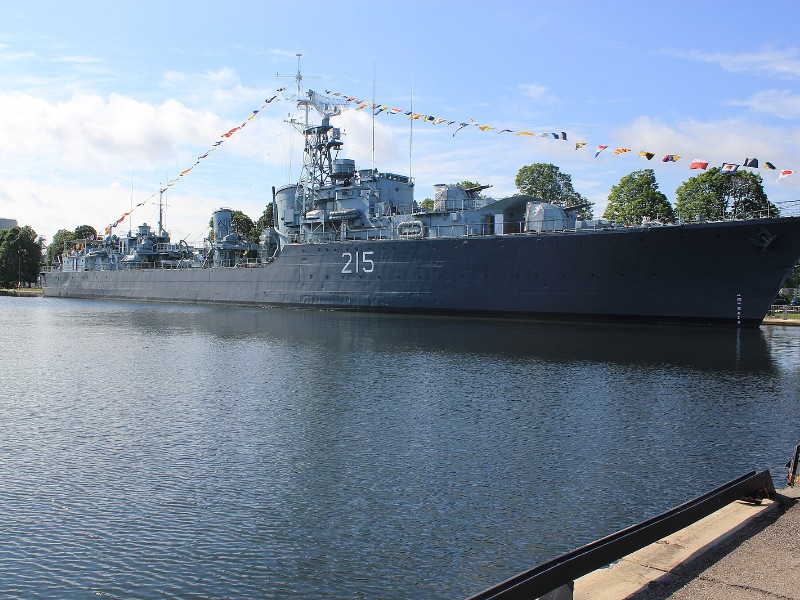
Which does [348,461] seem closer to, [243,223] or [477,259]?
[477,259]

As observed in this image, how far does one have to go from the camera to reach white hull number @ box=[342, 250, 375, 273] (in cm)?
3741

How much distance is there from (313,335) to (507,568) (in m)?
21.9

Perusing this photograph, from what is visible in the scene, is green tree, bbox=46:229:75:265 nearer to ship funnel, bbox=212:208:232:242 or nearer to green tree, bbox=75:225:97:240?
green tree, bbox=75:225:97:240

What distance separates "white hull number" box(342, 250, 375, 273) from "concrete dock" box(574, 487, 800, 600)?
32.0 metres

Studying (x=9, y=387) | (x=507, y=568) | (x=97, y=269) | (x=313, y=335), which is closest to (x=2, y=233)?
(x=97, y=269)

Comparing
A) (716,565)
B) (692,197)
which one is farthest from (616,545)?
(692,197)

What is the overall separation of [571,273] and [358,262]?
1300 cm

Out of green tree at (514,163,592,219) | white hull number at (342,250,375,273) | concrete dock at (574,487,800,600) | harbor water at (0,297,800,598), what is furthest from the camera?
green tree at (514,163,592,219)

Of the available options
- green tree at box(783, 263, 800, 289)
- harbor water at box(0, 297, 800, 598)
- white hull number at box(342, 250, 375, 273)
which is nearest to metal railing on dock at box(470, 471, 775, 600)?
harbor water at box(0, 297, 800, 598)

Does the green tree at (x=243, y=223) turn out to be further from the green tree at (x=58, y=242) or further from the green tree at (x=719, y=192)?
the green tree at (x=719, y=192)

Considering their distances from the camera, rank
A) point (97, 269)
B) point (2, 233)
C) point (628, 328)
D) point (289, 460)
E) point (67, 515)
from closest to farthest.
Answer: point (67, 515) → point (289, 460) → point (628, 328) → point (97, 269) → point (2, 233)

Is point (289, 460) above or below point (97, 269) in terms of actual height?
below

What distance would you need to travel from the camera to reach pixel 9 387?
15.2 meters

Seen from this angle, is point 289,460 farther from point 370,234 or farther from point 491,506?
point 370,234
